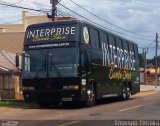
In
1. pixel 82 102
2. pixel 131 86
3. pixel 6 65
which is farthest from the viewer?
pixel 6 65

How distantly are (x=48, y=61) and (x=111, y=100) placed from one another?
32.4ft

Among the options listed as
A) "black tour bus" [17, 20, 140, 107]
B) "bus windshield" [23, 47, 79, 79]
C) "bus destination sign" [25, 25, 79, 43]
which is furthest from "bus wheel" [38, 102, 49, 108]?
"bus destination sign" [25, 25, 79, 43]

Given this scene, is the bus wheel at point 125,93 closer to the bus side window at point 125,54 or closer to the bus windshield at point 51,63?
the bus side window at point 125,54

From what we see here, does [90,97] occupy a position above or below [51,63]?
below

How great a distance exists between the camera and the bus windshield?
2331 centimetres

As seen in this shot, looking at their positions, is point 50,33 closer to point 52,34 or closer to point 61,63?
point 52,34

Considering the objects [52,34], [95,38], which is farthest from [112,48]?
[52,34]

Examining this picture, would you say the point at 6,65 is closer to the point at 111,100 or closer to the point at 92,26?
the point at 111,100

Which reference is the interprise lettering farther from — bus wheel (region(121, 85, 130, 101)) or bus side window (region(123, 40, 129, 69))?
bus wheel (region(121, 85, 130, 101))

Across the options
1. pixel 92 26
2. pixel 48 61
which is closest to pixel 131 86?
pixel 92 26

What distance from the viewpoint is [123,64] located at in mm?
32000

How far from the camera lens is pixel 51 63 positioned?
2359 centimetres

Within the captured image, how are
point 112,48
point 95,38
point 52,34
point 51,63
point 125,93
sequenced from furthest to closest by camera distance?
point 125,93
point 112,48
point 95,38
point 52,34
point 51,63

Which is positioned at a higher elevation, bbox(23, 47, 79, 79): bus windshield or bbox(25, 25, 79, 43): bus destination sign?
bbox(25, 25, 79, 43): bus destination sign
